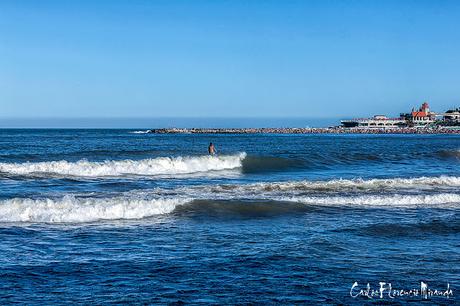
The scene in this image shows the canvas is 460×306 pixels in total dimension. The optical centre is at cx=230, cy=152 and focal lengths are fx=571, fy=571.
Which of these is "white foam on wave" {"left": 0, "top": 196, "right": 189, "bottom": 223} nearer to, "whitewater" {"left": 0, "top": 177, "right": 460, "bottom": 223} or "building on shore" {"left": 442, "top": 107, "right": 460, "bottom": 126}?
"whitewater" {"left": 0, "top": 177, "right": 460, "bottom": 223}

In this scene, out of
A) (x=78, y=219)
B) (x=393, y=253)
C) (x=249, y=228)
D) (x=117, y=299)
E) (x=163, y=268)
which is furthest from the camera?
(x=78, y=219)

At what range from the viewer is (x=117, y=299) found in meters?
Answer: 8.24

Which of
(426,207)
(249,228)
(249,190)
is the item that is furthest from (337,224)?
(249,190)

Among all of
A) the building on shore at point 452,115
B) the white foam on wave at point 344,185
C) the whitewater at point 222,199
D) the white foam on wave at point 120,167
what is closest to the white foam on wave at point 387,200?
the whitewater at point 222,199

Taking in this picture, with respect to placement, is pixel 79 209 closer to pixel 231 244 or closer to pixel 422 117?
pixel 231 244

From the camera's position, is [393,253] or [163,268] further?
[393,253]

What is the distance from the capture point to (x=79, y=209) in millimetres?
15547

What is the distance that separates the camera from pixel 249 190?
21609mm

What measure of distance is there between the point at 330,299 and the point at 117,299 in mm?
3090

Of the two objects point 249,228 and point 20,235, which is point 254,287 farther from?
point 20,235

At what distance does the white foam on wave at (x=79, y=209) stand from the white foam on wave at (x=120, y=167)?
1350 cm

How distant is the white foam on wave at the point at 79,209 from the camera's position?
1493 centimetres

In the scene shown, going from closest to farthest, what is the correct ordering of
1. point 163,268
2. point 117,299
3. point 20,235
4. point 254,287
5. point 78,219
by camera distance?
point 117,299, point 254,287, point 163,268, point 20,235, point 78,219

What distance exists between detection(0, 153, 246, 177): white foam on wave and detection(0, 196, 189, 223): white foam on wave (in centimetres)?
1350
